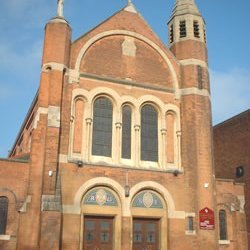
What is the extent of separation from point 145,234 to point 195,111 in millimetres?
7437

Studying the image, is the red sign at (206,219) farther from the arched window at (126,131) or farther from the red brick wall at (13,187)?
the red brick wall at (13,187)

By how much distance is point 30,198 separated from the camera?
58.8 feet

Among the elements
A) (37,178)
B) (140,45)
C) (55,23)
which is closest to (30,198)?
(37,178)

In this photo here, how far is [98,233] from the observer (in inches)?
758

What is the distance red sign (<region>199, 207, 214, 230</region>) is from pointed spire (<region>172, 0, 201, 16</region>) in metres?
12.6

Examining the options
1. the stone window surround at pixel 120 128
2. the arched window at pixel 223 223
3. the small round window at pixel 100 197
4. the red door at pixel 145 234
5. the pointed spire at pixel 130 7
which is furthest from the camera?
A: the pointed spire at pixel 130 7

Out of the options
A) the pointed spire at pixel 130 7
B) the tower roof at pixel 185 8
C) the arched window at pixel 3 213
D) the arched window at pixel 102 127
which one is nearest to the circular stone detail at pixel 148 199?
the arched window at pixel 102 127

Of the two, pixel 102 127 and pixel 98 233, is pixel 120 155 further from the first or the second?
pixel 98 233

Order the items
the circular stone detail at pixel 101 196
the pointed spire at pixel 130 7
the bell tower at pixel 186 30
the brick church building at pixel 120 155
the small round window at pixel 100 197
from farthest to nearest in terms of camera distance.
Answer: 1. the pointed spire at pixel 130 7
2. the bell tower at pixel 186 30
3. the circular stone detail at pixel 101 196
4. the small round window at pixel 100 197
5. the brick church building at pixel 120 155

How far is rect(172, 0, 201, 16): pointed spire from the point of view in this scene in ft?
82.9

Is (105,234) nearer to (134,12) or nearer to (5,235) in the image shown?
(5,235)

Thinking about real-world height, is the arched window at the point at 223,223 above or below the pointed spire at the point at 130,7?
below

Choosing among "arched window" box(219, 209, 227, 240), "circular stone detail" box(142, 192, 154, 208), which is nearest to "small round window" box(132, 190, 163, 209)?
"circular stone detail" box(142, 192, 154, 208)

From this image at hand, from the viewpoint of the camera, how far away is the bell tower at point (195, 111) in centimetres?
2083
